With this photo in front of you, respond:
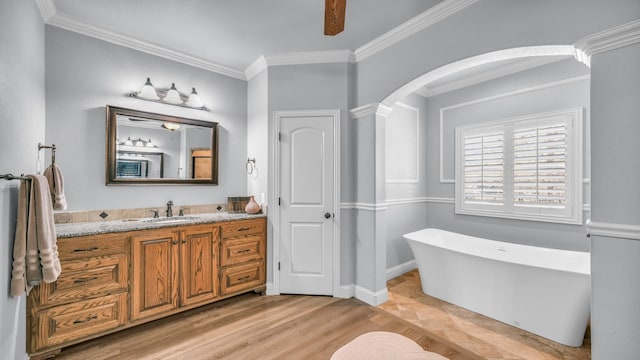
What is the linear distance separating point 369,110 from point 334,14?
1497 mm

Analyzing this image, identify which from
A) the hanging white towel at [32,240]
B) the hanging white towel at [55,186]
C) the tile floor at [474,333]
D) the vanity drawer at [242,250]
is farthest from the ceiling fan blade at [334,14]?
the tile floor at [474,333]

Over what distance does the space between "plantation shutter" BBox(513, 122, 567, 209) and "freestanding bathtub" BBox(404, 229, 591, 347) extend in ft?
1.83

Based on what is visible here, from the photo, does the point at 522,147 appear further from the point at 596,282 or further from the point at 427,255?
the point at 596,282

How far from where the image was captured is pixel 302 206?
9.86 feet

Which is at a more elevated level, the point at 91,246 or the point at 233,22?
the point at 233,22

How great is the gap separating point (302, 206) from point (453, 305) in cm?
190

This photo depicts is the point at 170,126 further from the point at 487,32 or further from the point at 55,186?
the point at 487,32

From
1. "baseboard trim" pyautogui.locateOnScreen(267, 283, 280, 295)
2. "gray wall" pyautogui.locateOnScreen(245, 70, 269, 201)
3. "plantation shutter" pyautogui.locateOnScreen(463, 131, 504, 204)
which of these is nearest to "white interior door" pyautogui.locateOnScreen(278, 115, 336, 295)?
"baseboard trim" pyautogui.locateOnScreen(267, 283, 280, 295)

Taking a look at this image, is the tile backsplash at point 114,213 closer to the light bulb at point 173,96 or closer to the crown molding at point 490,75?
the light bulb at point 173,96

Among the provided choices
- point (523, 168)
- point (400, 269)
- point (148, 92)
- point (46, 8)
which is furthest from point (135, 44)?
point (523, 168)

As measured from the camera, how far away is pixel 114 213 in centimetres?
262

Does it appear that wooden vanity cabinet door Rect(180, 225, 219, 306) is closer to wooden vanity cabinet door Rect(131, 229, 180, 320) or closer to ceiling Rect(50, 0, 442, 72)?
wooden vanity cabinet door Rect(131, 229, 180, 320)

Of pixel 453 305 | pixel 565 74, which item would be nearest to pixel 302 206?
pixel 453 305

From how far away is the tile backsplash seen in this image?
2.39m
